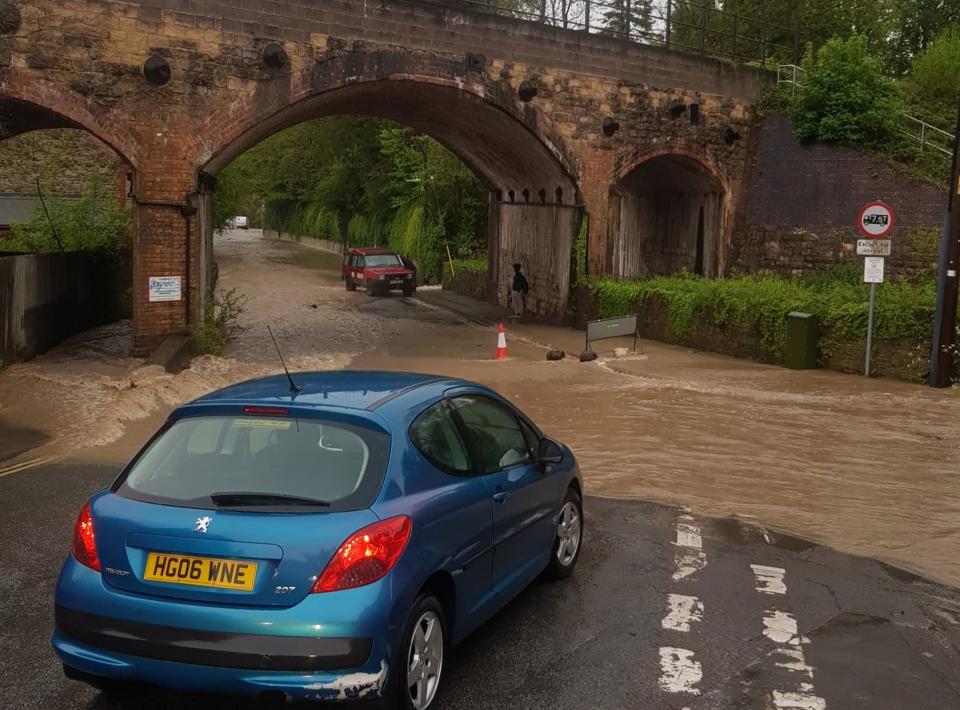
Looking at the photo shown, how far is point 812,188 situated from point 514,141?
7.49 metres

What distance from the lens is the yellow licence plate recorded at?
4004 mm

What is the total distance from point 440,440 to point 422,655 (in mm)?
1064

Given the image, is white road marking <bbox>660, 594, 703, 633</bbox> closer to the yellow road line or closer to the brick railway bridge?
the yellow road line

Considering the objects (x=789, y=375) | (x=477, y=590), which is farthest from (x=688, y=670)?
(x=789, y=375)

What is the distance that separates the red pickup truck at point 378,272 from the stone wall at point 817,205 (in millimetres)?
12343

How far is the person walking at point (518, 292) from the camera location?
26.0 m

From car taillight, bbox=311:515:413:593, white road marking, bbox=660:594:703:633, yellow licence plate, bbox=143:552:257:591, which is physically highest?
car taillight, bbox=311:515:413:593

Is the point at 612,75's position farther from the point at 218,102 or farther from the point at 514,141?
the point at 218,102

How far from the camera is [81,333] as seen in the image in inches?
840

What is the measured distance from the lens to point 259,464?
14.6 ft

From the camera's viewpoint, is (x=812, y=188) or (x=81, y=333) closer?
(x=81, y=333)

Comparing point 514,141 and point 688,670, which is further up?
point 514,141

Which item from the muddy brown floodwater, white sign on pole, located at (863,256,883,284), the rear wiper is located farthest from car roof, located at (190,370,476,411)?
white sign on pole, located at (863,256,883,284)

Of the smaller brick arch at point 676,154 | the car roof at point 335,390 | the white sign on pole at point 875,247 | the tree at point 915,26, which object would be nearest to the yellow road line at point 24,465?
the car roof at point 335,390
